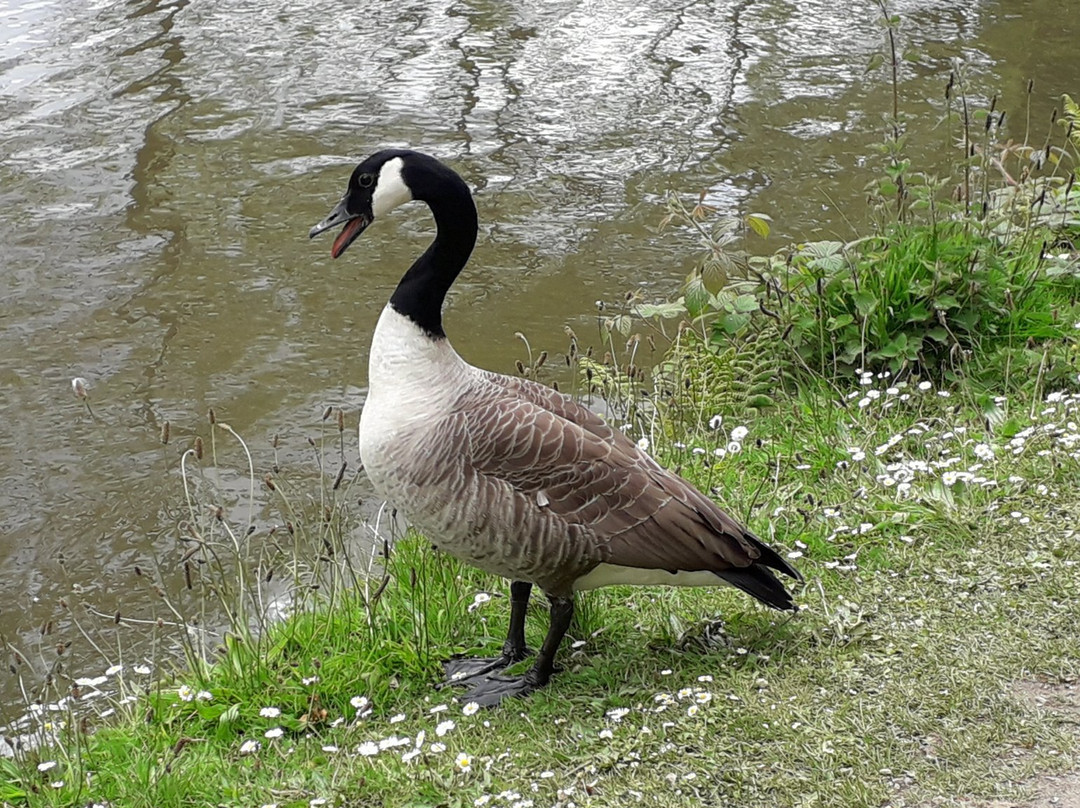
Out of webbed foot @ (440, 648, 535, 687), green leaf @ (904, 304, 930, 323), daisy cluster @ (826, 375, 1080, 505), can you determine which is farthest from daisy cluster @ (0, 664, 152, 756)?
green leaf @ (904, 304, 930, 323)

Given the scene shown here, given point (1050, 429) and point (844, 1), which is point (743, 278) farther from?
point (844, 1)

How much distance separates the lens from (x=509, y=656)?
415 cm

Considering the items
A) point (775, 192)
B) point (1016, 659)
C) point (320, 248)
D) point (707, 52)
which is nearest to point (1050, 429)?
point (1016, 659)

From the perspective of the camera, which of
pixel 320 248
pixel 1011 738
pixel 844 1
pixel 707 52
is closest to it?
pixel 1011 738

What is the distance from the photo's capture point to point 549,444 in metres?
3.77

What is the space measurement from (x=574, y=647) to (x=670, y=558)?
65cm

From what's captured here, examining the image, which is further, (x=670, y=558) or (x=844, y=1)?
(x=844, y=1)

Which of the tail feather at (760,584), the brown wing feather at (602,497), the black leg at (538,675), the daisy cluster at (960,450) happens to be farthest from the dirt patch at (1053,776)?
the black leg at (538,675)

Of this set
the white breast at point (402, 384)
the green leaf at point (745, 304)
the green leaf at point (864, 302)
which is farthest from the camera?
the green leaf at point (745, 304)

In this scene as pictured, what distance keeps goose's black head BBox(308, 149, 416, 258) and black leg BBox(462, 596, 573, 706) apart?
4.43ft

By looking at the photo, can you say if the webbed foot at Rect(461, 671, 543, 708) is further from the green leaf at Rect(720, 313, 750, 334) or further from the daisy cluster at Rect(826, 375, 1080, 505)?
the green leaf at Rect(720, 313, 750, 334)

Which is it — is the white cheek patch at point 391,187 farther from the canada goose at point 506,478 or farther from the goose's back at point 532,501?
the goose's back at point 532,501

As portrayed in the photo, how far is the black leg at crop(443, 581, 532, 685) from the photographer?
4.08 m

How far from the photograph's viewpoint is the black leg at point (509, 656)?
4078 millimetres
